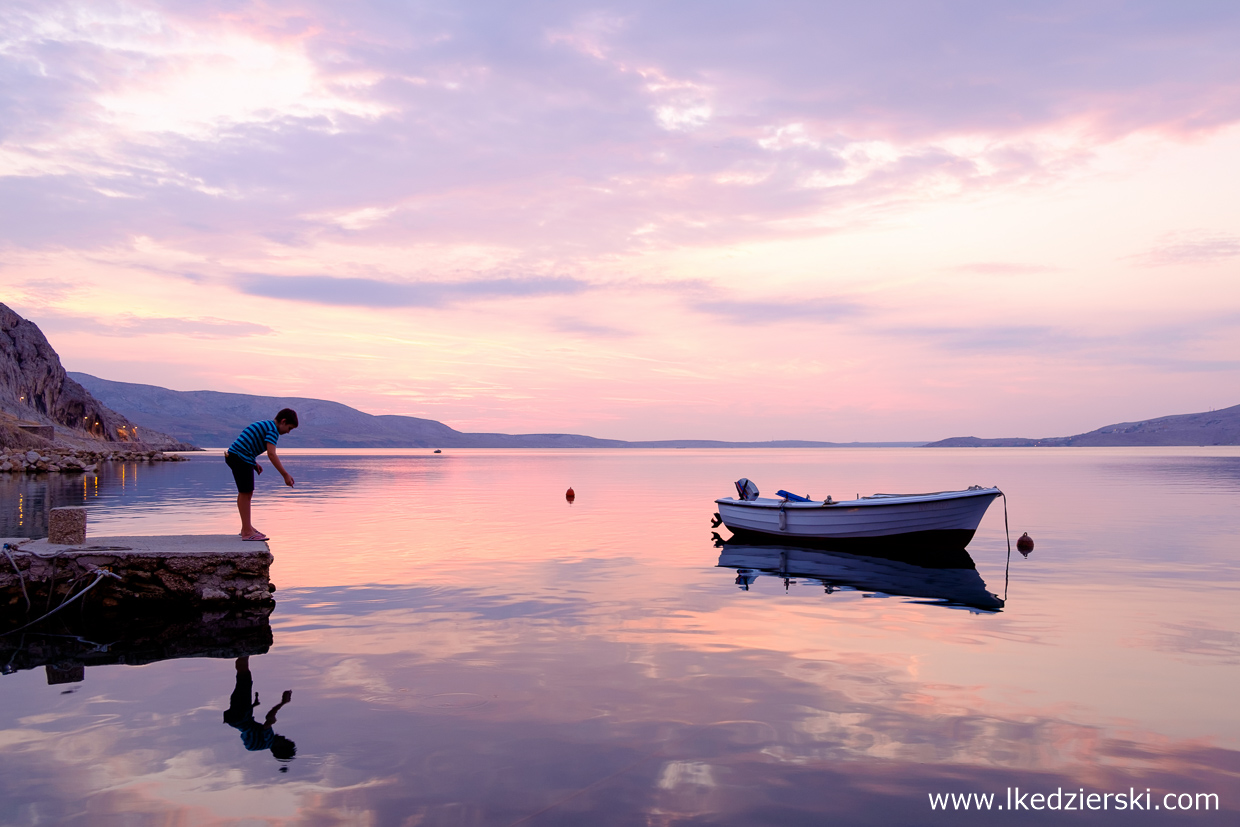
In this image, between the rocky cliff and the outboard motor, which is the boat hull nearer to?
the outboard motor

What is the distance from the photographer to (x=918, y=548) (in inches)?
1079

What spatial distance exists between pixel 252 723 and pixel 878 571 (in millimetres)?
18869

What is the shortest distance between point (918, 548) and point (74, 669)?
2389 cm

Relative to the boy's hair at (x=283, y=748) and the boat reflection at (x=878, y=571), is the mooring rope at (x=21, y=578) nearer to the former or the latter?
the boy's hair at (x=283, y=748)

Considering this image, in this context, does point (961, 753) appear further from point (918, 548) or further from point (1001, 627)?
point (918, 548)

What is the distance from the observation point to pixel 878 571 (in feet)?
79.4

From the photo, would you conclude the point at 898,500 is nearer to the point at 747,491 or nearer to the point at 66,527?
the point at 747,491

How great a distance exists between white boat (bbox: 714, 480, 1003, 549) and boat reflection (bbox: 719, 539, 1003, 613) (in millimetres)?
556

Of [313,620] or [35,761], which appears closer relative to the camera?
[35,761]

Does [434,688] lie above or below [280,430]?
below

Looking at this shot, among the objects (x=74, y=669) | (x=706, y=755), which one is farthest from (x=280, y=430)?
(x=706, y=755)

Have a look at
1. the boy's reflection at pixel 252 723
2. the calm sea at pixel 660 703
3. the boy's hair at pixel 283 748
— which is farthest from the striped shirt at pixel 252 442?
the boy's hair at pixel 283 748

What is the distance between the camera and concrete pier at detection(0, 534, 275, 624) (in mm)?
14961

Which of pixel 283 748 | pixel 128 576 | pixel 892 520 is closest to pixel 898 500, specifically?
pixel 892 520
